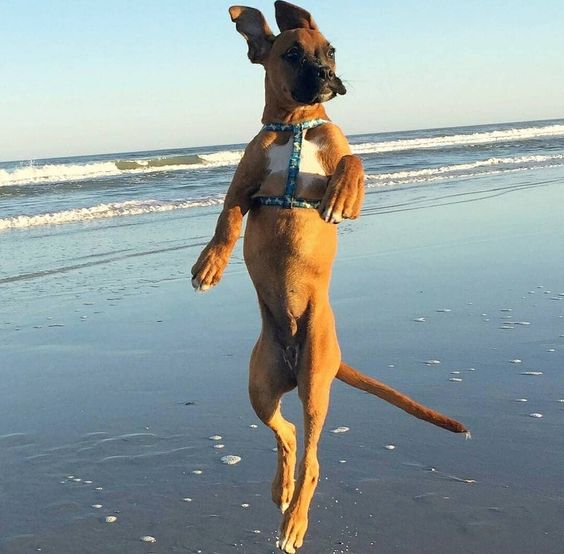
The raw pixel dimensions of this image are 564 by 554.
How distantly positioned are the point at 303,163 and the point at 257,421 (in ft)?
7.17

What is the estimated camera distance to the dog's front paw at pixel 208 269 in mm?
2537

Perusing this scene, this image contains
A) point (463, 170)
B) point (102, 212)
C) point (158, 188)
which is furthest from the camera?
point (158, 188)

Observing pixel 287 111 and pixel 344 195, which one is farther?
pixel 287 111

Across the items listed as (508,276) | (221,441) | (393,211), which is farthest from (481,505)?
(393,211)

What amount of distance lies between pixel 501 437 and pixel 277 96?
219 centimetres

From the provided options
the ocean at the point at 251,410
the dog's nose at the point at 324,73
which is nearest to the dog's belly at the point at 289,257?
the dog's nose at the point at 324,73

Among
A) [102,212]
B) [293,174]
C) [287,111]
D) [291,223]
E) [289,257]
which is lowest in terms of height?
[102,212]

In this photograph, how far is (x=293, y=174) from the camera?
2.58 metres

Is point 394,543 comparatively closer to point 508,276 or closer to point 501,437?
point 501,437

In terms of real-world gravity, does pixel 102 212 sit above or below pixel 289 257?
below

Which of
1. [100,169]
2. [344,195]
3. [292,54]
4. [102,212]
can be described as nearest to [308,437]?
[344,195]

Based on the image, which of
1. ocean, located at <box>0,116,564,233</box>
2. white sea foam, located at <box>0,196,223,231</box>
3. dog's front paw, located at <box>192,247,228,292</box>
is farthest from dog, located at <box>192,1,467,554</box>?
white sea foam, located at <box>0,196,223,231</box>

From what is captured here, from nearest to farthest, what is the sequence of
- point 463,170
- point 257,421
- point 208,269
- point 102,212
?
point 208,269 → point 257,421 → point 102,212 → point 463,170

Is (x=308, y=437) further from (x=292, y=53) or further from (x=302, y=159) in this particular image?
(x=292, y=53)
